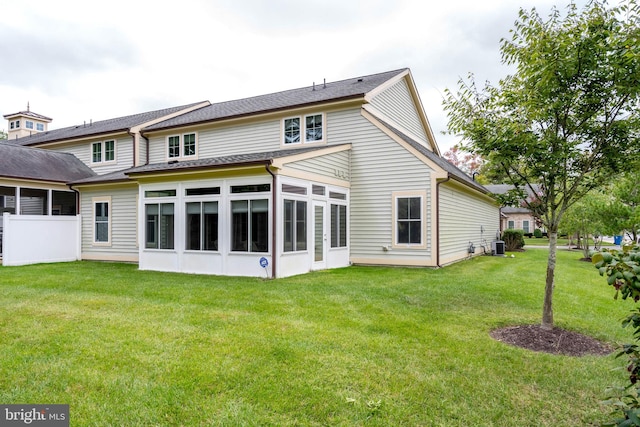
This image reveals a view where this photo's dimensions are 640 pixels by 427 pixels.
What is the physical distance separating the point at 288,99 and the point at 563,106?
1059cm

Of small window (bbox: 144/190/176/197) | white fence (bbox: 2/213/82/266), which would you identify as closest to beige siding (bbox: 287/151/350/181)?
small window (bbox: 144/190/176/197)

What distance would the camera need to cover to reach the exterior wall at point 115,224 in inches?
529

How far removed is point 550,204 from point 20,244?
14.8 meters

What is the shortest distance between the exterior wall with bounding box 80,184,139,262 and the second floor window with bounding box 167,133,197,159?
2491mm

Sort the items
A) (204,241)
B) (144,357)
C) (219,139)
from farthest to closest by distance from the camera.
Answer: (219,139), (204,241), (144,357)

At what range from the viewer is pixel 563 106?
474cm

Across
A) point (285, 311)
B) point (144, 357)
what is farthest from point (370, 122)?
point (144, 357)

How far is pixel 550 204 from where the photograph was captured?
17.0 ft

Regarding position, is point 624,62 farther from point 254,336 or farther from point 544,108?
point 254,336

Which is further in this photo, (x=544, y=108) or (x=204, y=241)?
(x=204, y=241)

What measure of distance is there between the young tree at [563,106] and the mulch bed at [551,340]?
0.20 m

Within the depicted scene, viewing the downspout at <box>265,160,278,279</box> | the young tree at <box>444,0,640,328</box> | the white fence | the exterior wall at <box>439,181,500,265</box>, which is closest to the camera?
the young tree at <box>444,0,640,328</box>

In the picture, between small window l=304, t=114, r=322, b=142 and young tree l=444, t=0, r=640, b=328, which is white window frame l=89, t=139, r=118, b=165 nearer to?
small window l=304, t=114, r=322, b=142

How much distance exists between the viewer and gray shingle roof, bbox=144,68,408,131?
12406mm
